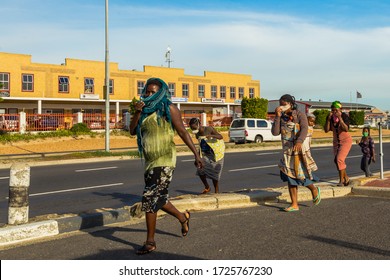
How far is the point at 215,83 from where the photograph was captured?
5500 centimetres

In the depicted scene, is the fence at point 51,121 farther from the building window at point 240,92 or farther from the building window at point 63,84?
the building window at point 240,92

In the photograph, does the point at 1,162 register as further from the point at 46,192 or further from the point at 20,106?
the point at 20,106

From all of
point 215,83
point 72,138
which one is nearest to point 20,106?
point 72,138

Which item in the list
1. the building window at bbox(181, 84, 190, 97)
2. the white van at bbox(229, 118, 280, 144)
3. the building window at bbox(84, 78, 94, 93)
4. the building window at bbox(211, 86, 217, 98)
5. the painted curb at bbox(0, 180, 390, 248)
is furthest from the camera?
the building window at bbox(211, 86, 217, 98)

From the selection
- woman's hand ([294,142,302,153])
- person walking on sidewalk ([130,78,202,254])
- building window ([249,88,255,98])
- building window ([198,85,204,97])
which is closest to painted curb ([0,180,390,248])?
woman's hand ([294,142,302,153])

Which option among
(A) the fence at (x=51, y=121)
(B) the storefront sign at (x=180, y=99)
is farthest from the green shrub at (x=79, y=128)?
(B) the storefront sign at (x=180, y=99)

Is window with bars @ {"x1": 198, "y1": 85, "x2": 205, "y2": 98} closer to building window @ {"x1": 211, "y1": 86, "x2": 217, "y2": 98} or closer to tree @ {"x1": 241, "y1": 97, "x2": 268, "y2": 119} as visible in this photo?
building window @ {"x1": 211, "y1": 86, "x2": 217, "y2": 98}

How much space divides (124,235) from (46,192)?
5.10 m

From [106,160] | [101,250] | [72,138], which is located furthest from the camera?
[72,138]

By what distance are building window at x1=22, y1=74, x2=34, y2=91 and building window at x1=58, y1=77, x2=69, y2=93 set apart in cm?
261

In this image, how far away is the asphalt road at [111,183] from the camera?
816 cm

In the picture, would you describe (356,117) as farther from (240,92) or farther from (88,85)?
(88,85)

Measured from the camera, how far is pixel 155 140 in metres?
4.61

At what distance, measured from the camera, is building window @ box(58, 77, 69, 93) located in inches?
1689
